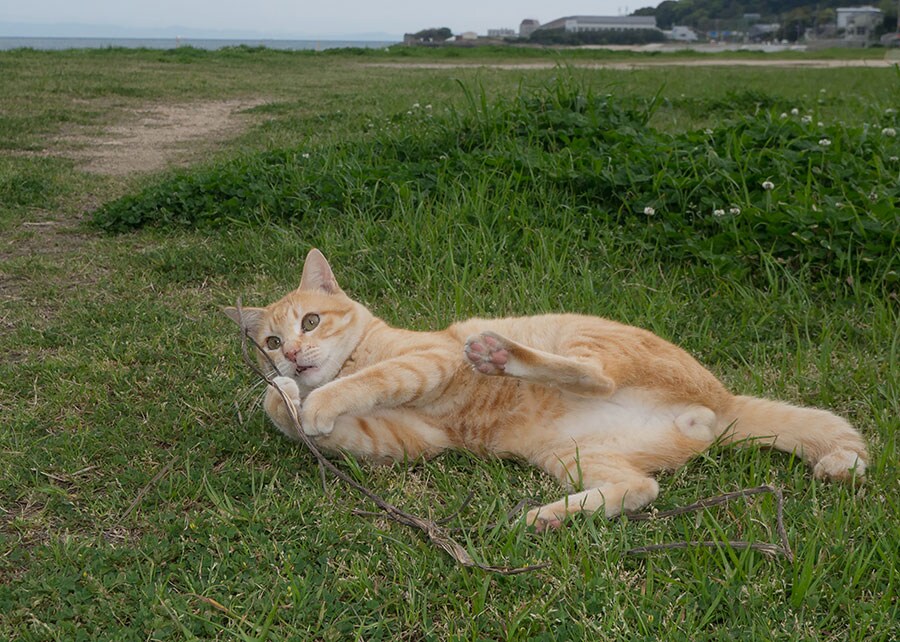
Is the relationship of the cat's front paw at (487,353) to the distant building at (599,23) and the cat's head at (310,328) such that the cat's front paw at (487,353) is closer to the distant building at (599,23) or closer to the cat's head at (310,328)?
the cat's head at (310,328)

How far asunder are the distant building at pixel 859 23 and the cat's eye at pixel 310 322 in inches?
1868

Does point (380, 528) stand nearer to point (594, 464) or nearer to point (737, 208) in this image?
point (594, 464)

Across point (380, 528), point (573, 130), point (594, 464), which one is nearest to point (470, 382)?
point (594, 464)

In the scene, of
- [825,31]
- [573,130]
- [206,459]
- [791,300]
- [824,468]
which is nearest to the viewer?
[824,468]

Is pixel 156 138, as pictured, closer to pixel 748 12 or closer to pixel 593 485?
pixel 593 485

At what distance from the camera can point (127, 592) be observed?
1.90 metres

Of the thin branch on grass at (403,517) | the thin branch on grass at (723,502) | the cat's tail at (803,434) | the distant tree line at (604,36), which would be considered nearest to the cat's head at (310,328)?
the thin branch on grass at (403,517)

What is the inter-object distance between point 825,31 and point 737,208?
55.7 meters

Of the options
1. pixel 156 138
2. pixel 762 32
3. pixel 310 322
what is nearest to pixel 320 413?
pixel 310 322

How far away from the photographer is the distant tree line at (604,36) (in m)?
42.7

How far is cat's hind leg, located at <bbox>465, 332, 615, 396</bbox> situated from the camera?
7.79 feet

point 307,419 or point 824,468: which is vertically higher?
point 307,419

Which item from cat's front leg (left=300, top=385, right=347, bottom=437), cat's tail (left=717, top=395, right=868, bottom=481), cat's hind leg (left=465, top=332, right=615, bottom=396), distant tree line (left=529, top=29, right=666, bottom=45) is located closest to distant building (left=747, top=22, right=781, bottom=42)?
distant tree line (left=529, top=29, right=666, bottom=45)

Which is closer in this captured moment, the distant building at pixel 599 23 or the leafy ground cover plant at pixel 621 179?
the leafy ground cover plant at pixel 621 179
